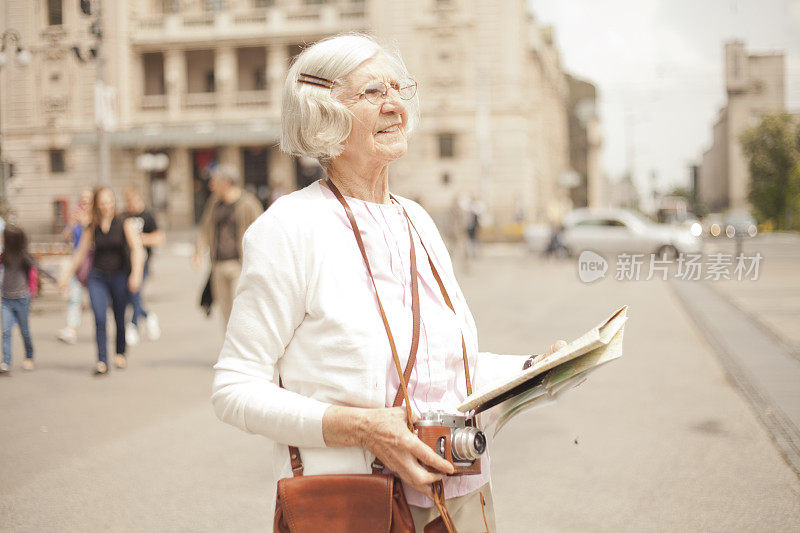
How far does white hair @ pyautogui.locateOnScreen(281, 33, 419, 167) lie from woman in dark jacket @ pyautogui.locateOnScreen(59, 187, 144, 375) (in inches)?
281

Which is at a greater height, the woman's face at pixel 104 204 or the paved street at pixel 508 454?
the woman's face at pixel 104 204

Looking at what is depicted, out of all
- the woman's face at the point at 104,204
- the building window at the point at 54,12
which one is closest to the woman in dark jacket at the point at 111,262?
the woman's face at the point at 104,204

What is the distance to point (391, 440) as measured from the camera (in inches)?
75.7

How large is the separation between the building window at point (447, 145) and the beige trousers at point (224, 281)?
125ft

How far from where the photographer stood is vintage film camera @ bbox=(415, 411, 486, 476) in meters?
1.94

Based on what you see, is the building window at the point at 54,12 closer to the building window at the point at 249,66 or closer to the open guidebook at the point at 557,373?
the open guidebook at the point at 557,373

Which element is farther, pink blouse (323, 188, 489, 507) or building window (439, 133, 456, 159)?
building window (439, 133, 456, 159)

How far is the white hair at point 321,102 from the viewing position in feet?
7.09

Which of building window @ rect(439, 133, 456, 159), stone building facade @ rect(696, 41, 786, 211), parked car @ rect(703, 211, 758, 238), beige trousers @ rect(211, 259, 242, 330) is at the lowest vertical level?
parked car @ rect(703, 211, 758, 238)

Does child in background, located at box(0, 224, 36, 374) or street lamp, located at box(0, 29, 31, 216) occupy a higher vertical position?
street lamp, located at box(0, 29, 31, 216)

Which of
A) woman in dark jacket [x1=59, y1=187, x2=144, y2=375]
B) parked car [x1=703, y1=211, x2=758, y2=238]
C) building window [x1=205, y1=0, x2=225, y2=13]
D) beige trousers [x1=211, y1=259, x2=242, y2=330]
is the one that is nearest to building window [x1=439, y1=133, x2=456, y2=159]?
parked car [x1=703, y1=211, x2=758, y2=238]

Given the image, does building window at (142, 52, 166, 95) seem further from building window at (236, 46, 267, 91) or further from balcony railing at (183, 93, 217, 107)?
building window at (236, 46, 267, 91)

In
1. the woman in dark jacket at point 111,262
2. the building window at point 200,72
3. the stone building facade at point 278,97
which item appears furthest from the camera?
the building window at point 200,72

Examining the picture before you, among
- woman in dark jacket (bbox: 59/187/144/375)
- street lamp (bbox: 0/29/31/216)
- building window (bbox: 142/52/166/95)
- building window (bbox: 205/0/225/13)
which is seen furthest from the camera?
building window (bbox: 142/52/166/95)
